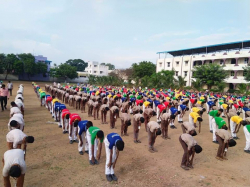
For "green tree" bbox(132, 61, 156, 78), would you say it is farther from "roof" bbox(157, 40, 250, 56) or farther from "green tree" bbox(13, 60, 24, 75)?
"green tree" bbox(13, 60, 24, 75)

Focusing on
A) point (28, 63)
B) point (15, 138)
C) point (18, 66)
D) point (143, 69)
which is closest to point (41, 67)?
point (28, 63)

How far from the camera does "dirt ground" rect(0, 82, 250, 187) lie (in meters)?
4.17

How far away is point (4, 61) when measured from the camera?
36719 millimetres

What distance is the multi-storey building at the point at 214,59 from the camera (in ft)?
90.5

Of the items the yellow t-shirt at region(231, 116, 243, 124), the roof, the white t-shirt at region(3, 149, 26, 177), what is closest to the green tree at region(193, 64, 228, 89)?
the roof

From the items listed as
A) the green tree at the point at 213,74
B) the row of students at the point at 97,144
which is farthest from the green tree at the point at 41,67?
the row of students at the point at 97,144

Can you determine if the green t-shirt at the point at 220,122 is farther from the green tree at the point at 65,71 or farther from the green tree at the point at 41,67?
the green tree at the point at 41,67

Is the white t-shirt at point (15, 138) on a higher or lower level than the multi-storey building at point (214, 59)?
lower

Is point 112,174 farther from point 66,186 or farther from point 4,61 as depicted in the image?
point 4,61

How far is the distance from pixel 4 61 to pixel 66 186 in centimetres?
4135

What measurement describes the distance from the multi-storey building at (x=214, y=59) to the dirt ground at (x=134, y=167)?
73.9 feet

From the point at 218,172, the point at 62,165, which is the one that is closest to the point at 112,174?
the point at 62,165

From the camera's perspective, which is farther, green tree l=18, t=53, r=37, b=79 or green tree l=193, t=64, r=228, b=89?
green tree l=18, t=53, r=37, b=79

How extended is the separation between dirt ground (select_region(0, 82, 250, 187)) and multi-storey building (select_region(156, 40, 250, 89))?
73.9ft
